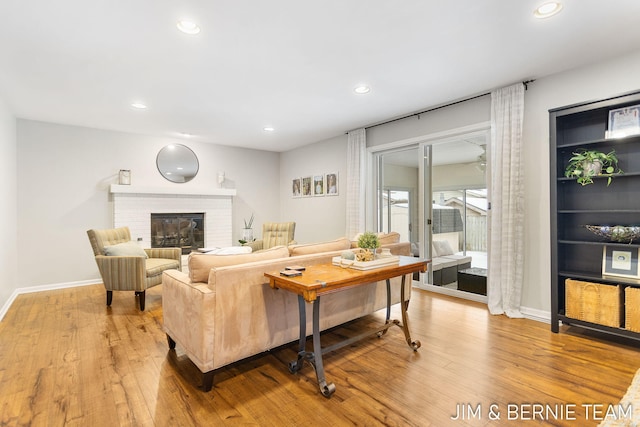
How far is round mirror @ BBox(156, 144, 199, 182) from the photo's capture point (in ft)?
18.4

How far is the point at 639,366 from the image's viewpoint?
2.27m

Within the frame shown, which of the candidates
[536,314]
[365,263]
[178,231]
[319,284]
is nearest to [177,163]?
[178,231]

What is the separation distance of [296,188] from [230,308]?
4694 mm

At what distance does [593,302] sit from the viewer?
2.70 metres

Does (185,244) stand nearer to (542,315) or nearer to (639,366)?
(542,315)

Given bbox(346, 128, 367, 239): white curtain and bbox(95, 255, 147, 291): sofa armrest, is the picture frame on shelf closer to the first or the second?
bbox(346, 128, 367, 239): white curtain

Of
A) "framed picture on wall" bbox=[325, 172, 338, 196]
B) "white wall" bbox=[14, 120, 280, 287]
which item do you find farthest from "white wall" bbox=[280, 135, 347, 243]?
"white wall" bbox=[14, 120, 280, 287]

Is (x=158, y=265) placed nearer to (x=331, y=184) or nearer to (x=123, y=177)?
(x=123, y=177)

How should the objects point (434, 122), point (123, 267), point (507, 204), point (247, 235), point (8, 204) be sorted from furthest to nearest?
1. point (247, 235)
2. point (434, 122)
3. point (8, 204)
4. point (123, 267)
5. point (507, 204)

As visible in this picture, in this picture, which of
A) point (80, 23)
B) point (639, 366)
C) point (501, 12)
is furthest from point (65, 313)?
point (639, 366)

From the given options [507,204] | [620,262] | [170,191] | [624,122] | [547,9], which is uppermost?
[547,9]

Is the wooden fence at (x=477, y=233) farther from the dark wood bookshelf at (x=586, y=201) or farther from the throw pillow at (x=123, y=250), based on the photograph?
the throw pillow at (x=123, y=250)

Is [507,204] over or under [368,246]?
over

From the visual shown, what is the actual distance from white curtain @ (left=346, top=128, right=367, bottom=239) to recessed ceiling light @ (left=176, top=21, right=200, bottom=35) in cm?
314
